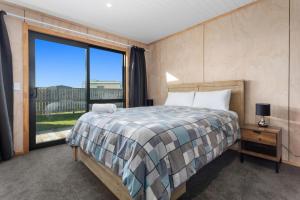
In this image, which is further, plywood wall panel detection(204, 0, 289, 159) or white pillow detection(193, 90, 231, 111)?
white pillow detection(193, 90, 231, 111)

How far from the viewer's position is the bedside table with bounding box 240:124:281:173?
1.93m

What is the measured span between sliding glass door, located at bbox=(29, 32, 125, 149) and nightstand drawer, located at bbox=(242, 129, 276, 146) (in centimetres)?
302

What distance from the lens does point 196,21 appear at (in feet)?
10.2

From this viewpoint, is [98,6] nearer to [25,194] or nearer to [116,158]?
[116,158]

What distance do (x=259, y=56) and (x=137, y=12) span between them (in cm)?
225

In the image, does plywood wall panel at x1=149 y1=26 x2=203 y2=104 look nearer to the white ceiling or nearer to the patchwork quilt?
the white ceiling

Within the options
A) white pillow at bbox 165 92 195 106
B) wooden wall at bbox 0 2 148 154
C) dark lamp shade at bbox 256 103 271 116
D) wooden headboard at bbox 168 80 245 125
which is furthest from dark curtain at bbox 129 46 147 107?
dark lamp shade at bbox 256 103 271 116

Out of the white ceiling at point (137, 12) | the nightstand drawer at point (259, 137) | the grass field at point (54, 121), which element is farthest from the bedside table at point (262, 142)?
the grass field at point (54, 121)

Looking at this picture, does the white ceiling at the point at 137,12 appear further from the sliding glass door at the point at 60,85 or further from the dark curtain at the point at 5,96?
the dark curtain at the point at 5,96

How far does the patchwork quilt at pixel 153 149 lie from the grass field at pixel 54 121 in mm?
1779

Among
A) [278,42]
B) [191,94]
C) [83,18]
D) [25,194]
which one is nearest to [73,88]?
[83,18]

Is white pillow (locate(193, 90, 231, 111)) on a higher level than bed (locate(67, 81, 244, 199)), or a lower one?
higher

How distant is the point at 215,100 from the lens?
2.57m

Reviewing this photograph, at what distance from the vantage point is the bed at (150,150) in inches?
41.5
